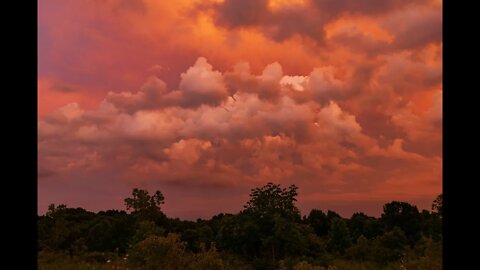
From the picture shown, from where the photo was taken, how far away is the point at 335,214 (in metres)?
47.8

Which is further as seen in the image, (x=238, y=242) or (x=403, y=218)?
(x=403, y=218)

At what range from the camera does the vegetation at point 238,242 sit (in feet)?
67.8

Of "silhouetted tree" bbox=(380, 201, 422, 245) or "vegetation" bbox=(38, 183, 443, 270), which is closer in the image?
"vegetation" bbox=(38, 183, 443, 270)

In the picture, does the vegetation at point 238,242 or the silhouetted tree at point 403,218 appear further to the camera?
the silhouetted tree at point 403,218

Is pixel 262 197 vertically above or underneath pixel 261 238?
above

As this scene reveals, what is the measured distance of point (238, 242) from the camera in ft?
96.0

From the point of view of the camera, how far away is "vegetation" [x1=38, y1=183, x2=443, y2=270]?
20.7 m
